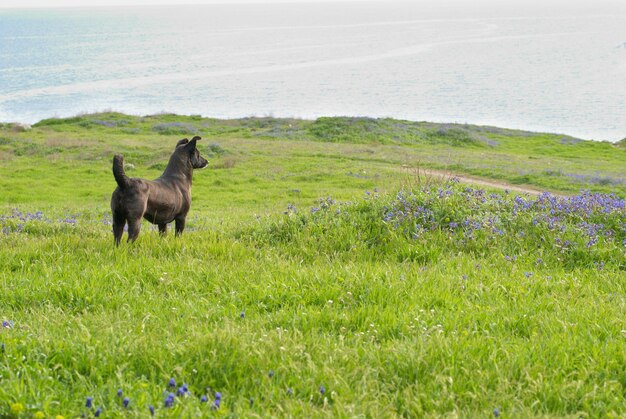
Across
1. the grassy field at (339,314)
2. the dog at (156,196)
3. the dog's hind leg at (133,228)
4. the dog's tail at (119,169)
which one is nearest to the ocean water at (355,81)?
the grassy field at (339,314)

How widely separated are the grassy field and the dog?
46cm

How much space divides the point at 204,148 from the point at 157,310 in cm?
3563

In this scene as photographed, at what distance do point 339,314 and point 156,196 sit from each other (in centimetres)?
417

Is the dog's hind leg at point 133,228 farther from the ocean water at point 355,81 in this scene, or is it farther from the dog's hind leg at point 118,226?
the ocean water at point 355,81

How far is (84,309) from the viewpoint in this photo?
219 inches

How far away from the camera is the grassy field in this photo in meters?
3.95

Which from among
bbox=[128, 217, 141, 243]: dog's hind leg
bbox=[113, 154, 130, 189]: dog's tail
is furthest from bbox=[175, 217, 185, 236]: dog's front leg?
bbox=[113, 154, 130, 189]: dog's tail

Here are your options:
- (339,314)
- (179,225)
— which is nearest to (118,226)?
(179,225)

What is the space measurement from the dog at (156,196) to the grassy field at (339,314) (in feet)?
1.51

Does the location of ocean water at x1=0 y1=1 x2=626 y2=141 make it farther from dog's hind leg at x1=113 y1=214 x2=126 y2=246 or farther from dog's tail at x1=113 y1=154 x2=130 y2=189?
dog's tail at x1=113 y1=154 x2=130 y2=189

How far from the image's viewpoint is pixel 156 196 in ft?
28.6

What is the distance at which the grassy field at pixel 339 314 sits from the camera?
155 inches

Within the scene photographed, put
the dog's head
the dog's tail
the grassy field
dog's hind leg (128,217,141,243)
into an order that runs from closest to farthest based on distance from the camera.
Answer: the grassy field
the dog's tail
dog's hind leg (128,217,141,243)
the dog's head

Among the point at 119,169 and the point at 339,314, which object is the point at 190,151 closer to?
the point at 119,169
